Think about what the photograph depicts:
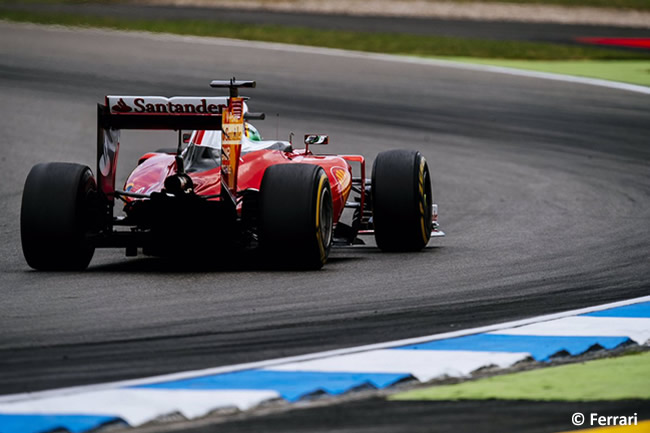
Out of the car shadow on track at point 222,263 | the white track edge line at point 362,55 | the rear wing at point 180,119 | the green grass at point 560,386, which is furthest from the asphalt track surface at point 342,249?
the green grass at point 560,386

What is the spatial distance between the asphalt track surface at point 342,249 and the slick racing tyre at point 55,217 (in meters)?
0.17

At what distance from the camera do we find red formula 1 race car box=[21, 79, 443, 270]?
9281mm

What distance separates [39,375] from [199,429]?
4.12 feet

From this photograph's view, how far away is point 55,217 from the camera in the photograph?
9367 millimetres

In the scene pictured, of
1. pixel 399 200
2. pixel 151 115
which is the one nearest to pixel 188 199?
pixel 151 115

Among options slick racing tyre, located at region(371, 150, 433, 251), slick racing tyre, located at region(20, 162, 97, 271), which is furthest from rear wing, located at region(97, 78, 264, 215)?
slick racing tyre, located at region(371, 150, 433, 251)

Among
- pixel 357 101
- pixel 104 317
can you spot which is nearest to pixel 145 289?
pixel 104 317

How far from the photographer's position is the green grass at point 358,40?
89.6ft

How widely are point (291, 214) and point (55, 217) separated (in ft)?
5.91

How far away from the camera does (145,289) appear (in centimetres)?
866

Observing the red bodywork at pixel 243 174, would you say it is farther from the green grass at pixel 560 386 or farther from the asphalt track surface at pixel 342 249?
the green grass at pixel 560 386

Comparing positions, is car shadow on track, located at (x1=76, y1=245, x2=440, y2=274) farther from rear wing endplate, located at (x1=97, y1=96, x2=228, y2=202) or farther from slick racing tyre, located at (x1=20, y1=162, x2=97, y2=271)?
rear wing endplate, located at (x1=97, y1=96, x2=228, y2=202)

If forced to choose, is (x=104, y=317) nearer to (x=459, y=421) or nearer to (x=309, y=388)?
(x=309, y=388)

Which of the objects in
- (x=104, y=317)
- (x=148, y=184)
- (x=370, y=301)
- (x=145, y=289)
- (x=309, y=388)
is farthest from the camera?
(x=148, y=184)
